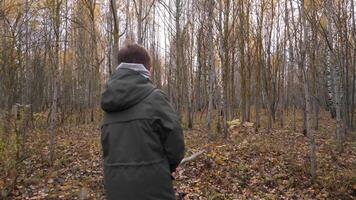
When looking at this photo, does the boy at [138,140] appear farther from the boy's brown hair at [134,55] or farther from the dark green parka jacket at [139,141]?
the boy's brown hair at [134,55]

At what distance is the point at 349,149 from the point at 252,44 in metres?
8.45

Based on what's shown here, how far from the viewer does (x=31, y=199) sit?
565 cm

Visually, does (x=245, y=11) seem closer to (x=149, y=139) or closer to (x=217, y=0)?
(x=217, y=0)

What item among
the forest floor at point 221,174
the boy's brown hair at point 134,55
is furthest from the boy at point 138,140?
the forest floor at point 221,174

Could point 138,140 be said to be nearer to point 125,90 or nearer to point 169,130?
point 169,130

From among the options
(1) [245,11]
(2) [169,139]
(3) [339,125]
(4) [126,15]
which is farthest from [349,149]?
Result: (4) [126,15]

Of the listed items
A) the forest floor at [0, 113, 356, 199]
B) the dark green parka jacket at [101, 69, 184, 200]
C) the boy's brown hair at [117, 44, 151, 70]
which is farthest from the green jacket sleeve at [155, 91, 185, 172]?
the forest floor at [0, 113, 356, 199]

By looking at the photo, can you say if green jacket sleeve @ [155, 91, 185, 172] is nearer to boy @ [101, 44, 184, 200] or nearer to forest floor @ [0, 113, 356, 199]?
boy @ [101, 44, 184, 200]

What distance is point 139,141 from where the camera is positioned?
92.1 inches

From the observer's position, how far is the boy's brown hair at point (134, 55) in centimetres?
257

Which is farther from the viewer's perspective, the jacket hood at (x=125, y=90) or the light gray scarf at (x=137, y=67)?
the light gray scarf at (x=137, y=67)

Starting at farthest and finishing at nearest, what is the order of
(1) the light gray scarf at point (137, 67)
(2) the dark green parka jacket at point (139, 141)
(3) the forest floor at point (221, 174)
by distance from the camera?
1. (3) the forest floor at point (221, 174)
2. (1) the light gray scarf at point (137, 67)
3. (2) the dark green parka jacket at point (139, 141)

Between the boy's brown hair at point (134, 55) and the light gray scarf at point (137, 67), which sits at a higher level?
the boy's brown hair at point (134, 55)

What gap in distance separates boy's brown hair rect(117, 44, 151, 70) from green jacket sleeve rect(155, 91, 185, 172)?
0.99 feet
